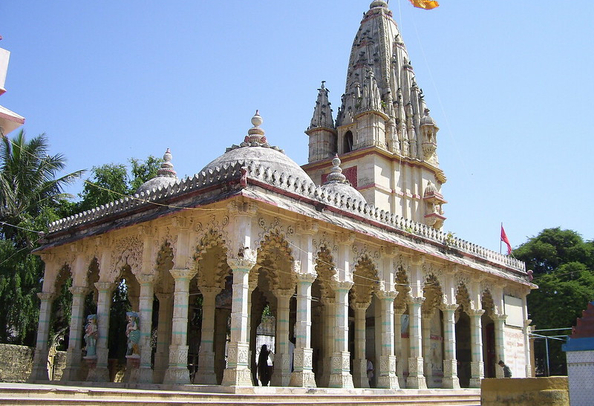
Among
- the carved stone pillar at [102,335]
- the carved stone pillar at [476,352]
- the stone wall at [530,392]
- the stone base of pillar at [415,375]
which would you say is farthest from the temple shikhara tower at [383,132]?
the stone wall at [530,392]

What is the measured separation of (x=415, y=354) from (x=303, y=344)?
19.1 feet

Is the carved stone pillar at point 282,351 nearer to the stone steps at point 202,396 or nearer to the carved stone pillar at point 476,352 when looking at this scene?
the stone steps at point 202,396

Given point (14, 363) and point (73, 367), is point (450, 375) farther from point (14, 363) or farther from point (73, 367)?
point (14, 363)

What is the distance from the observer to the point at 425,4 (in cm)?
2317

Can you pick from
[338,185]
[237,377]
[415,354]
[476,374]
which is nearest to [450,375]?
[476,374]

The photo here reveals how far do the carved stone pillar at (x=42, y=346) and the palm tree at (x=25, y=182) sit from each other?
521cm

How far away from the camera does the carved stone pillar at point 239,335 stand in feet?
47.1

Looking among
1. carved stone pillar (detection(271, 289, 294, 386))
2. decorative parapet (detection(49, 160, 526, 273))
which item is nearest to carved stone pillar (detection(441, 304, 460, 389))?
decorative parapet (detection(49, 160, 526, 273))

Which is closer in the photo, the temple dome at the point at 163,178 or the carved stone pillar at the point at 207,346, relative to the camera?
the carved stone pillar at the point at 207,346

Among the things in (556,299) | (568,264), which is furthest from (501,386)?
(568,264)

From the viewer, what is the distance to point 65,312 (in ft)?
87.1

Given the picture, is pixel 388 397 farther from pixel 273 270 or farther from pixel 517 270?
pixel 517 270

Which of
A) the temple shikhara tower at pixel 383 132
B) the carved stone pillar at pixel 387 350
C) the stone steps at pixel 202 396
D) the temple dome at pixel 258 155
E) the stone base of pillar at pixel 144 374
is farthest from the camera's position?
the temple shikhara tower at pixel 383 132

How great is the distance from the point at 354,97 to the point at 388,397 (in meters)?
20.8
